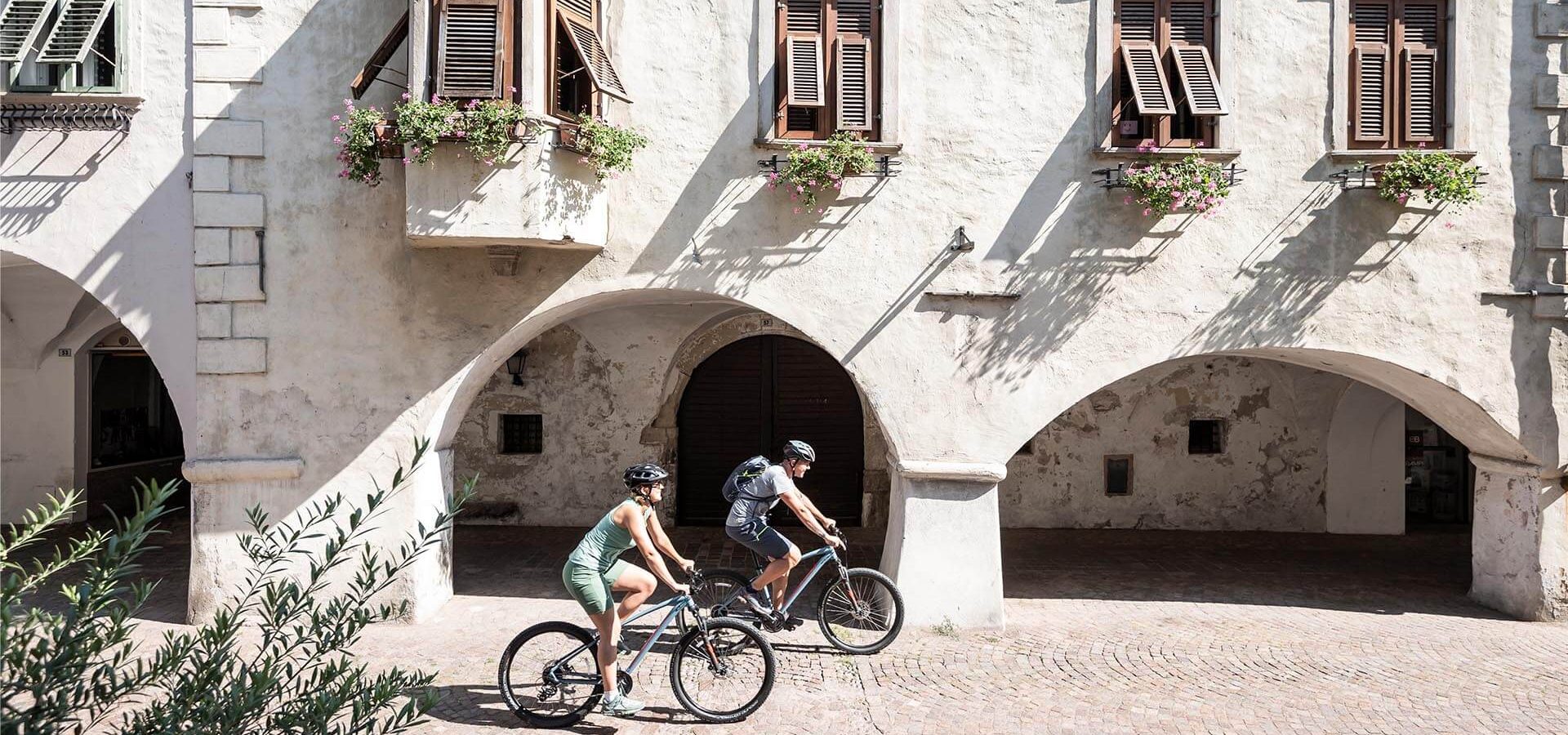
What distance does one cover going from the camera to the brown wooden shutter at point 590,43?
7.27 meters

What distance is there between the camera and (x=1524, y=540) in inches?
323

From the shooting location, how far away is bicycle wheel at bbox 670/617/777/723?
5.89 m

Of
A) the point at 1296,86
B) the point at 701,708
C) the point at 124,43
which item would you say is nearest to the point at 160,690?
the point at 701,708

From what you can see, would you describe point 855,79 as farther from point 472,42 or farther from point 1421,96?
point 1421,96

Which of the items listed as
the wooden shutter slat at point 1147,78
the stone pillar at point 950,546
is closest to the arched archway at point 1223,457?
the stone pillar at point 950,546

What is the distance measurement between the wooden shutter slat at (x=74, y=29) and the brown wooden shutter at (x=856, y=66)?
5857mm

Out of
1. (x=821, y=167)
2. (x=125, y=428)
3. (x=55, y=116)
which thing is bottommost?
(x=125, y=428)

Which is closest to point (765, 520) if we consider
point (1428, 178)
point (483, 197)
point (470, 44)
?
point (483, 197)

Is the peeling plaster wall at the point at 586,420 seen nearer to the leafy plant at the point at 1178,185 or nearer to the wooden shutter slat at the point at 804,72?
the wooden shutter slat at the point at 804,72

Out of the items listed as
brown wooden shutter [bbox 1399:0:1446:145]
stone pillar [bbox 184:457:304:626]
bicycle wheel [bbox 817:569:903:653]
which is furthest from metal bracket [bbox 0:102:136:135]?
brown wooden shutter [bbox 1399:0:1446:145]

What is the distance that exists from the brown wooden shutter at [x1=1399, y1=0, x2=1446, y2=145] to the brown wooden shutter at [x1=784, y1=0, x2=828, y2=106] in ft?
15.7

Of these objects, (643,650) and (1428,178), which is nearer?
(643,650)

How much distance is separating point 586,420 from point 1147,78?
25.1 feet

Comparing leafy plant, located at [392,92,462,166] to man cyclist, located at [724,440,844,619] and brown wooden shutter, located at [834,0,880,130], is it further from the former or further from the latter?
man cyclist, located at [724,440,844,619]
